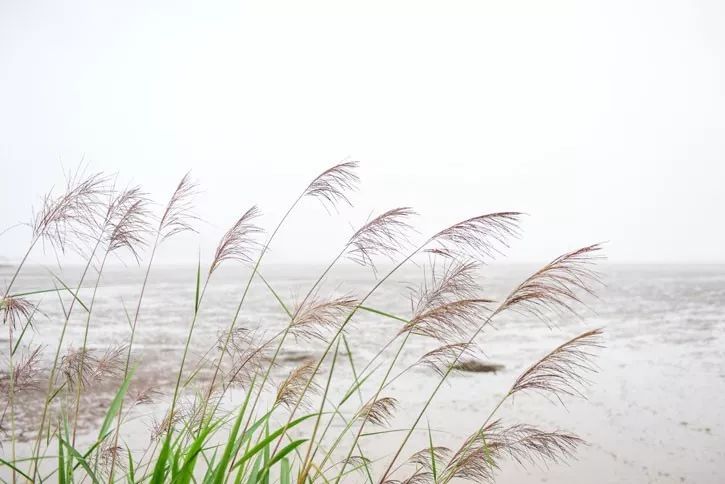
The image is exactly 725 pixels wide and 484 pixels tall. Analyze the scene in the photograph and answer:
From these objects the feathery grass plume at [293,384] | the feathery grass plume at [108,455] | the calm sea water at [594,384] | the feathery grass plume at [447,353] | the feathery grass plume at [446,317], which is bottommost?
the calm sea water at [594,384]

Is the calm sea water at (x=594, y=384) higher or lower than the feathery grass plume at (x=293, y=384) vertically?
lower

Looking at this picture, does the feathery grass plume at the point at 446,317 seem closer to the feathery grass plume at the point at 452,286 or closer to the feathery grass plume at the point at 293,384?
the feathery grass plume at the point at 452,286

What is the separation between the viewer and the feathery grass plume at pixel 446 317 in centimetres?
196

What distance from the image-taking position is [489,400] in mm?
8812

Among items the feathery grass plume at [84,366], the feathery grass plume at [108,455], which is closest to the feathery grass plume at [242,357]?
the feathery grass plume at [108,455]

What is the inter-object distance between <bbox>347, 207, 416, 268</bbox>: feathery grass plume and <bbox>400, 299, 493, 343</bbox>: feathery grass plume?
12.9 inches

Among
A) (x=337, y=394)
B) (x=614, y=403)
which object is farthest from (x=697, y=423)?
(x=337, y=394)

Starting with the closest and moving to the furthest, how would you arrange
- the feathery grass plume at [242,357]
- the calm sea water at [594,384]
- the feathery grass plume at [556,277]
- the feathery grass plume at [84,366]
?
1. the feathery grass plume at [556,277]
2. the feathery grass plume at [242,357]
3. the feathery grass plume at [84,366]
4. the calm sea water at [594,384]

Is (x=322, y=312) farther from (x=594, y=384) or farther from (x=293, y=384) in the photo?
(x=594, y=384)

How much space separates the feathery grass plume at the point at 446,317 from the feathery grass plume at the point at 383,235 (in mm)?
327

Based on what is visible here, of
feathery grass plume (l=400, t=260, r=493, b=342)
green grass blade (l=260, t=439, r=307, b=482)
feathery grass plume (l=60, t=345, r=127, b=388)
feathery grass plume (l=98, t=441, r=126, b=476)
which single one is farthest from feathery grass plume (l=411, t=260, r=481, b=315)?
feathery grass plume (l=60, t=345, r=127, b=388)


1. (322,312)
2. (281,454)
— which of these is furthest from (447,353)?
(281,454)

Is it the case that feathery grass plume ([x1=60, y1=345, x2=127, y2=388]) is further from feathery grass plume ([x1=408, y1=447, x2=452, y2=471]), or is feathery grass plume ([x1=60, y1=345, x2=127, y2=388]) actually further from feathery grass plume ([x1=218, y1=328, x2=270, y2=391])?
feathery grass plume ([x1=408, y1=447, x2=452, y2=471])

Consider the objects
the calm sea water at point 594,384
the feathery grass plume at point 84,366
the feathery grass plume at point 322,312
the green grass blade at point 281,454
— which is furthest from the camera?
the calm sea water at point 594,384
